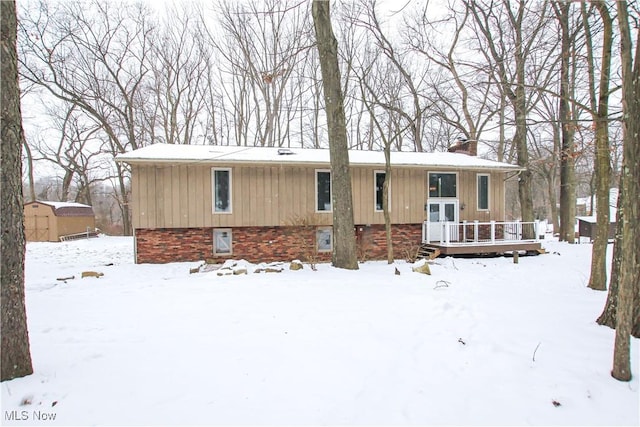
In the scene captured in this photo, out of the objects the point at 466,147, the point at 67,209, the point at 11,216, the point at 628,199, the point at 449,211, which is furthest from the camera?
the point at 67,209

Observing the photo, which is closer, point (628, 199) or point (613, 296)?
point (628, 199)

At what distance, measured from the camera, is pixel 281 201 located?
9.80 m

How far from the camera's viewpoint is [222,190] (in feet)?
31.1

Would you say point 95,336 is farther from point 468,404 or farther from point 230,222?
point 230,222

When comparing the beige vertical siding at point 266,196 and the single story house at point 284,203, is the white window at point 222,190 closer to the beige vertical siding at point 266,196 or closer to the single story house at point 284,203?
the single story house at point 284,203

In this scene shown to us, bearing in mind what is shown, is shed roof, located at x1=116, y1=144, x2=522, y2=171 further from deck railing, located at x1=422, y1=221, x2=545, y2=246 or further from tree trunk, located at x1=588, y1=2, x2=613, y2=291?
tree trunk, located at x1=588, y1=2, x2=613, y2=291

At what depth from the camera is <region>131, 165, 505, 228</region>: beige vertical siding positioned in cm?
895

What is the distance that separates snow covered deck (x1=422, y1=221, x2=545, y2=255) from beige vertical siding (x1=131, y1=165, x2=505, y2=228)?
508 millimetres

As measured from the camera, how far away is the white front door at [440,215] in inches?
415

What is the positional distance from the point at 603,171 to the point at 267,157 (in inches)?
318

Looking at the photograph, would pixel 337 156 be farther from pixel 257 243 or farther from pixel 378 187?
pixel 257 243

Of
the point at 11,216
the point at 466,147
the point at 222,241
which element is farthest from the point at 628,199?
the point at 466,147

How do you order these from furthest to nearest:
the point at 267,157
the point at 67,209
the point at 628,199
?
the point at 67,209, the point at 267,157, the point at 628,199

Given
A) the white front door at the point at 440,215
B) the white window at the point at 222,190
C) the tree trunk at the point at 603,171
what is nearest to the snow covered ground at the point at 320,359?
the tree trunk at the point at 603,171
